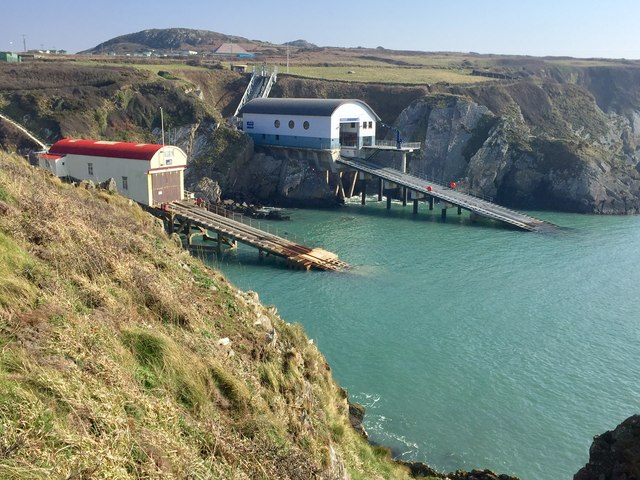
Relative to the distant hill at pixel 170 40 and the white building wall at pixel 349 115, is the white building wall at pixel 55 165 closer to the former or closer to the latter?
the white building wall at pixel 349 115

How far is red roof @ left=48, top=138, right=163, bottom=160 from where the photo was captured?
133ft

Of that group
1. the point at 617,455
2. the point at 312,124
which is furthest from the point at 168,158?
the point at 617,455

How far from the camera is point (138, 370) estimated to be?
997 centimetres

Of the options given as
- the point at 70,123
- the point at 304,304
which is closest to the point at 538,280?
the point at 304,304

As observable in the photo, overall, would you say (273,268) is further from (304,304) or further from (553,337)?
(553,337)

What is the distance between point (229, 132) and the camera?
61062mm

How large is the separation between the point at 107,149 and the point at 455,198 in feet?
93.5

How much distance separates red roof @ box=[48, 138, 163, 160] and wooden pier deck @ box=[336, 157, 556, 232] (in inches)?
872

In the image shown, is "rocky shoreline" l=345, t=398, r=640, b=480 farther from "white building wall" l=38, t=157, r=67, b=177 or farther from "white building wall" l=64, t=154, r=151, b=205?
"white building wall" l=38, t=157, r=67, b=177

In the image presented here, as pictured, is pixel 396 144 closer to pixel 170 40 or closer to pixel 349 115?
pixel 349 115

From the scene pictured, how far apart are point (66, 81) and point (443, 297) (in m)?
49.7

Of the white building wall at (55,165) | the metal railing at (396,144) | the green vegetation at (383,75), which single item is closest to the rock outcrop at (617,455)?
the white building wall at (55,165)

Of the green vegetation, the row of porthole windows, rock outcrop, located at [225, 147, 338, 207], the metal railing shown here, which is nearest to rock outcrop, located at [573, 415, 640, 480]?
rock outcrop, located at [225, 147, 338, 207]

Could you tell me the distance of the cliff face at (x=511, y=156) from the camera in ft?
192
